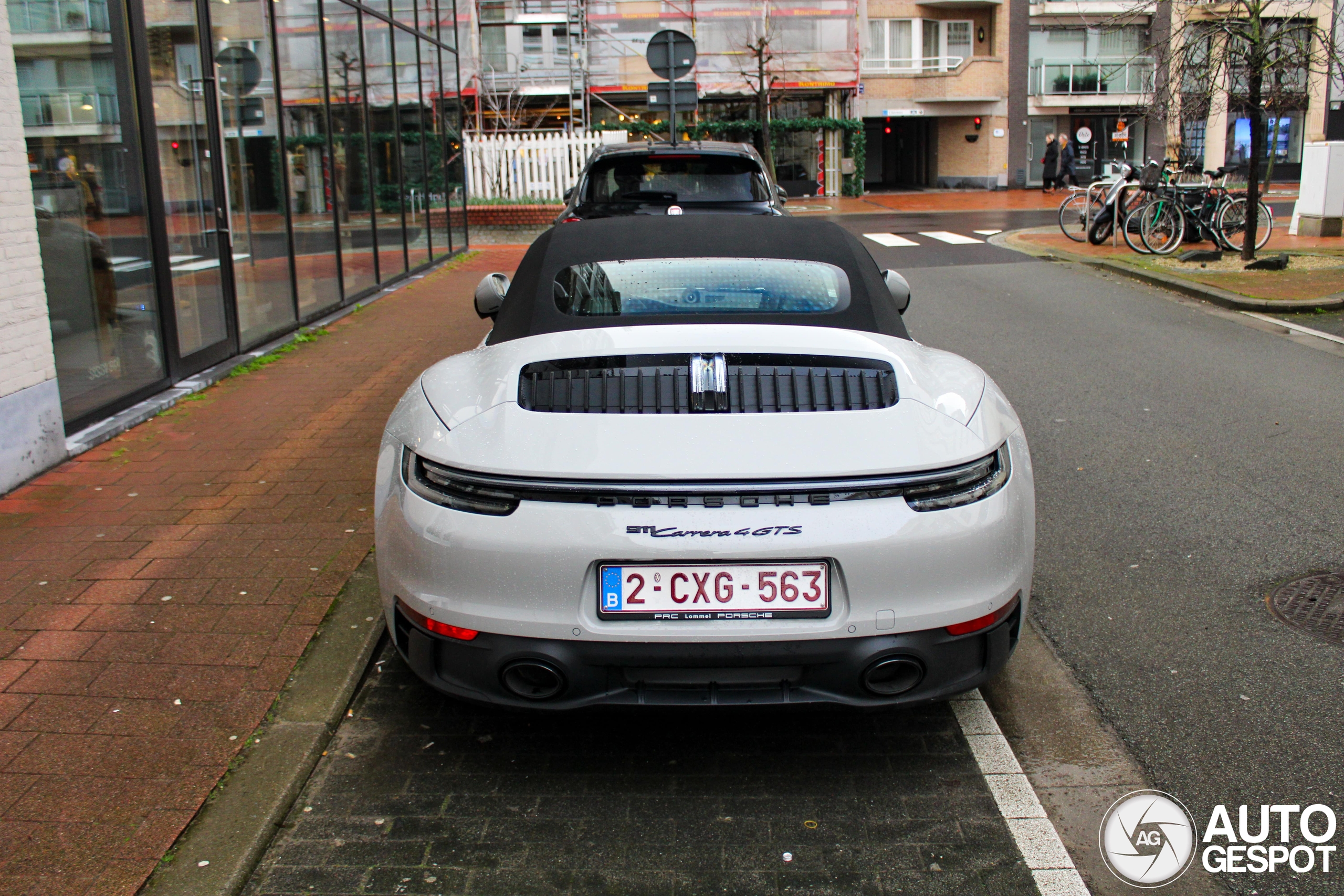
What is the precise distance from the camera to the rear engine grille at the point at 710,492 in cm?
295

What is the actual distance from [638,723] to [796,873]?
3.00 feet

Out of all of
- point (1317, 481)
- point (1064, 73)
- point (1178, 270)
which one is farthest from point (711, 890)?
point (1064, 73)

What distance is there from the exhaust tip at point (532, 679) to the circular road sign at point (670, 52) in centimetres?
1319

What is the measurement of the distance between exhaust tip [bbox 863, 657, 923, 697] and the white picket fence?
20.8 m

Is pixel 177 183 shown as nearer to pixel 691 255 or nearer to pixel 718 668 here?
pixel 691 255

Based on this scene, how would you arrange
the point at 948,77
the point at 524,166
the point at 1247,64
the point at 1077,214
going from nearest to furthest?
1. the point at 1247,64
2. the point at 1077,214
3. the point at 524,166
4. the point at 948,77

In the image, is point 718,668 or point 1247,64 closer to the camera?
point 718,668

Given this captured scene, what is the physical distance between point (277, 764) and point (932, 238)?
1931 cm

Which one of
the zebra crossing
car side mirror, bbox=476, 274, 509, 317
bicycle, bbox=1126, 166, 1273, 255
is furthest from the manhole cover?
the zebra crossing

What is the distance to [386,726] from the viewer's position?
3650 millimetres

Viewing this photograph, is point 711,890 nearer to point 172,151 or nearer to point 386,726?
point 386,726

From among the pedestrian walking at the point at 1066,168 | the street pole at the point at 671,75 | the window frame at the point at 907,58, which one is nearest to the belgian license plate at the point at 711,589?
the street pole at the point at 671,75

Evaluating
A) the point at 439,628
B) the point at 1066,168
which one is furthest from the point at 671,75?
the point at 1066,168

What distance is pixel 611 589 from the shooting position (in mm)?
2959
